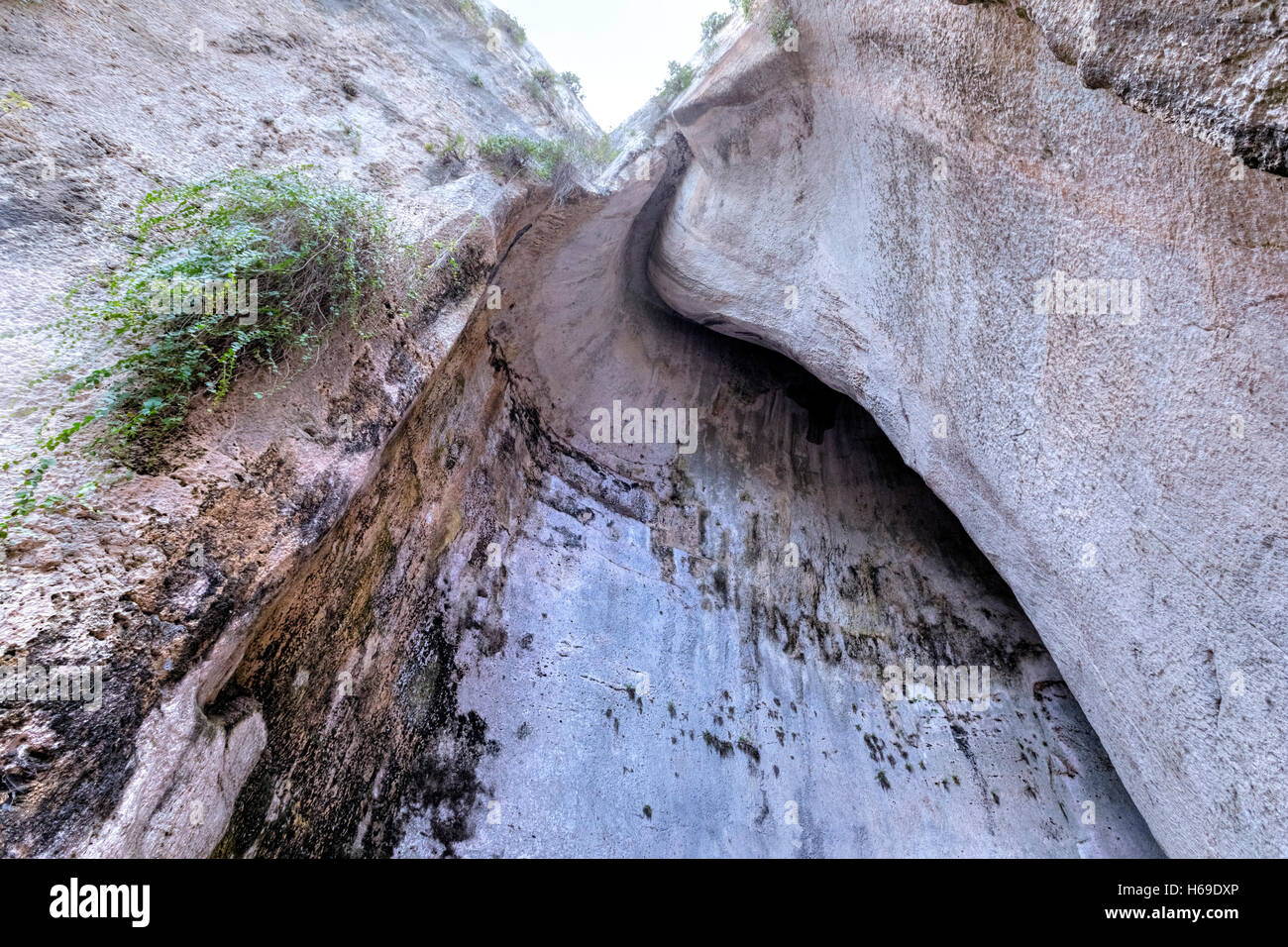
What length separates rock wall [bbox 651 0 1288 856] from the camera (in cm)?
230

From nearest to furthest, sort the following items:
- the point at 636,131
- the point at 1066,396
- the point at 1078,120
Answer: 1. the point at 1078,120
2. the point at 1066,396
3. the point at 636,131

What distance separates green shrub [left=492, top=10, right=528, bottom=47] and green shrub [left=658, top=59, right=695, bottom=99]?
2038mm

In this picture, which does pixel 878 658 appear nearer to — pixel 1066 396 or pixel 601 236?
pixel 1066 396

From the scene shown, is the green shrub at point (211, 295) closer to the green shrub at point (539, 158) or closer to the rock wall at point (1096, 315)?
the green shrub at point (539, 158)

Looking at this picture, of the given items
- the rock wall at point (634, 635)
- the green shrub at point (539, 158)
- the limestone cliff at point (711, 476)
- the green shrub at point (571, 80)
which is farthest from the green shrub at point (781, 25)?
the green shrub at point (571, 80)

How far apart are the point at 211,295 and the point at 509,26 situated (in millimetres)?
5911

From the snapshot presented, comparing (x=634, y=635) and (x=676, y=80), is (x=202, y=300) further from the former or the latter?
(x=676, y=80)

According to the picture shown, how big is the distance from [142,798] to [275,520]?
121cm

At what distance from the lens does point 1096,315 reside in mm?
3016

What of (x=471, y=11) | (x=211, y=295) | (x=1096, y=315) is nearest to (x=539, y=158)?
(x=471, y=11)

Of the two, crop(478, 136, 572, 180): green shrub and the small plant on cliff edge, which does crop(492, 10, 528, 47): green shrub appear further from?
the small plant on cliff edge


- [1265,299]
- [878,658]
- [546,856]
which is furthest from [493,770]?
[1265,299]

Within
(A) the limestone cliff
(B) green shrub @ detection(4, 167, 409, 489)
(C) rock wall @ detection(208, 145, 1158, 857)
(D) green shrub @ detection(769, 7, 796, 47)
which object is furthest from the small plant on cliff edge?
(D) green shrub @ detection(769, 7, 796, 47)

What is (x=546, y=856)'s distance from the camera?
3.77m
